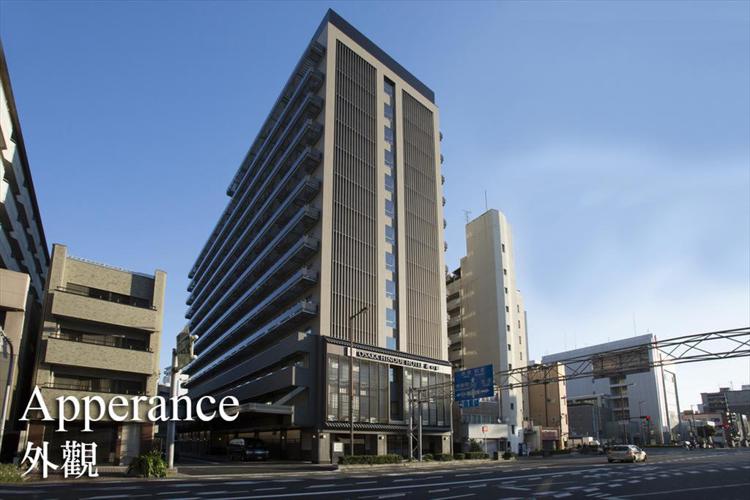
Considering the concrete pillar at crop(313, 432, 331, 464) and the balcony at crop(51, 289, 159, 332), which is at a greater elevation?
the balcony at crop(51, 289, 159, 332)

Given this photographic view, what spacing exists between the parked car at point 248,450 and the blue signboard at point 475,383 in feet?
63.2

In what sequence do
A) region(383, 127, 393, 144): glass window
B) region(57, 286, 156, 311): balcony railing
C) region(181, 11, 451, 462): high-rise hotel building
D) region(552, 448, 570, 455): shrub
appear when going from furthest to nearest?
region(552, 448, 570, 455): shrub
region(383, 127, 393, 144): glass window
region(181, 11, 451, 462): high-rise hotel building
region(57, 286, 156, 311): balcony railing

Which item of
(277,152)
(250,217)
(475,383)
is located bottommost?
(475,383)

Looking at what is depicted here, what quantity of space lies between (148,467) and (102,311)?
61.6 ft

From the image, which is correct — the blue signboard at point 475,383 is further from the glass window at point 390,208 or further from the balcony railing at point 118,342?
the balcony railing at point 118,342

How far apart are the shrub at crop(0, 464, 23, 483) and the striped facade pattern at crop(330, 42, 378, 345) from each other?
31.6 metres

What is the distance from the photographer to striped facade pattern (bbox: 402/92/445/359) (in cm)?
6425

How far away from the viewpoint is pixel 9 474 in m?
25.2

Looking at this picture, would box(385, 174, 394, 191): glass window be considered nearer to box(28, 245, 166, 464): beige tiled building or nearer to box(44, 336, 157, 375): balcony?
box(28, 245, 166, 464): beige tiled building

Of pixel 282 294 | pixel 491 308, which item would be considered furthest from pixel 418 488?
pixel 491 308

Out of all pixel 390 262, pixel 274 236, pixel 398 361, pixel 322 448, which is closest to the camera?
pixel 322 448

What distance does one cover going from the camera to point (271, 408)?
5044cm

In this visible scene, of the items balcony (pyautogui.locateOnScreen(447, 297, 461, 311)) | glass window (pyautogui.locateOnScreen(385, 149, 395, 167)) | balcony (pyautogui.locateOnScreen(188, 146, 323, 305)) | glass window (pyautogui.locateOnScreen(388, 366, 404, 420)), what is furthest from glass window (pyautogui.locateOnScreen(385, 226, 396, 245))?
balcony (pyautogui.locateOnScreen(447, 297, 461, 311))

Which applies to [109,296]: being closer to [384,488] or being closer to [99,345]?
[99,345]
